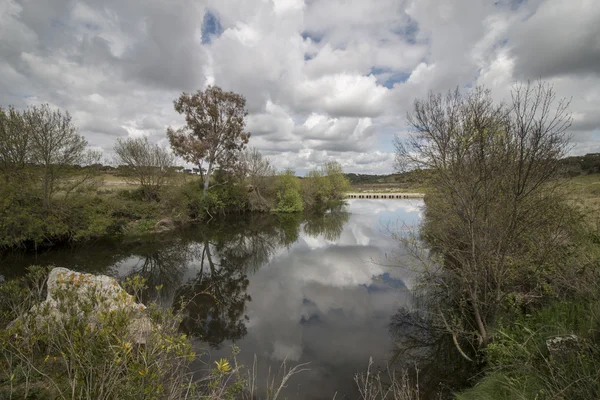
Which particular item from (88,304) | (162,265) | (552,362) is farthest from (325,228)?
(88,304)

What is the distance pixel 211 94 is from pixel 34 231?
1682 cm

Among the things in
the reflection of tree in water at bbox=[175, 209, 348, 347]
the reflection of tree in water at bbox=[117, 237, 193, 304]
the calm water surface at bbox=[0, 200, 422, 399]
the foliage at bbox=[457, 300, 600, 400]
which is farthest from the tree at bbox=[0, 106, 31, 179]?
the foliage at bbox=[457, 300, 600, 400]

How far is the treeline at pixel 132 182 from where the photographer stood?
13031mm

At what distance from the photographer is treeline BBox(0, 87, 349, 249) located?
42.8ft

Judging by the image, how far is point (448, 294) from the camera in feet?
26.7

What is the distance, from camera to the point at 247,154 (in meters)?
33.2

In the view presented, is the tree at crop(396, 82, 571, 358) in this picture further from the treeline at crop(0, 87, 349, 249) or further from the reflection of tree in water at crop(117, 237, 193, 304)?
the treeline at crop(0, 87, 349, 249)

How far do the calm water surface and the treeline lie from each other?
77.8 inches

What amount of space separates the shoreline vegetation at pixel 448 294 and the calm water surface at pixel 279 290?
600 millimetres

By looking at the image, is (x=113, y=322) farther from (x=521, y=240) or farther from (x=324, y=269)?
(x=324, y=269)

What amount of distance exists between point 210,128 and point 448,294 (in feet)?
76.8

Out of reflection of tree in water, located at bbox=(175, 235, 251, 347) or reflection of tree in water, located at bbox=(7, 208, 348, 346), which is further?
reflection of tree in water, located at bbox=(7, 208, 348, 346)

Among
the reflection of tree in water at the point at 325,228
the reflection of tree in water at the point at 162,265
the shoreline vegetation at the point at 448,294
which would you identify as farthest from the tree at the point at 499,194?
the reflection of tree in water at the point at 325,228

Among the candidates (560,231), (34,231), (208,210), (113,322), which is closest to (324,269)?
(560,231)
